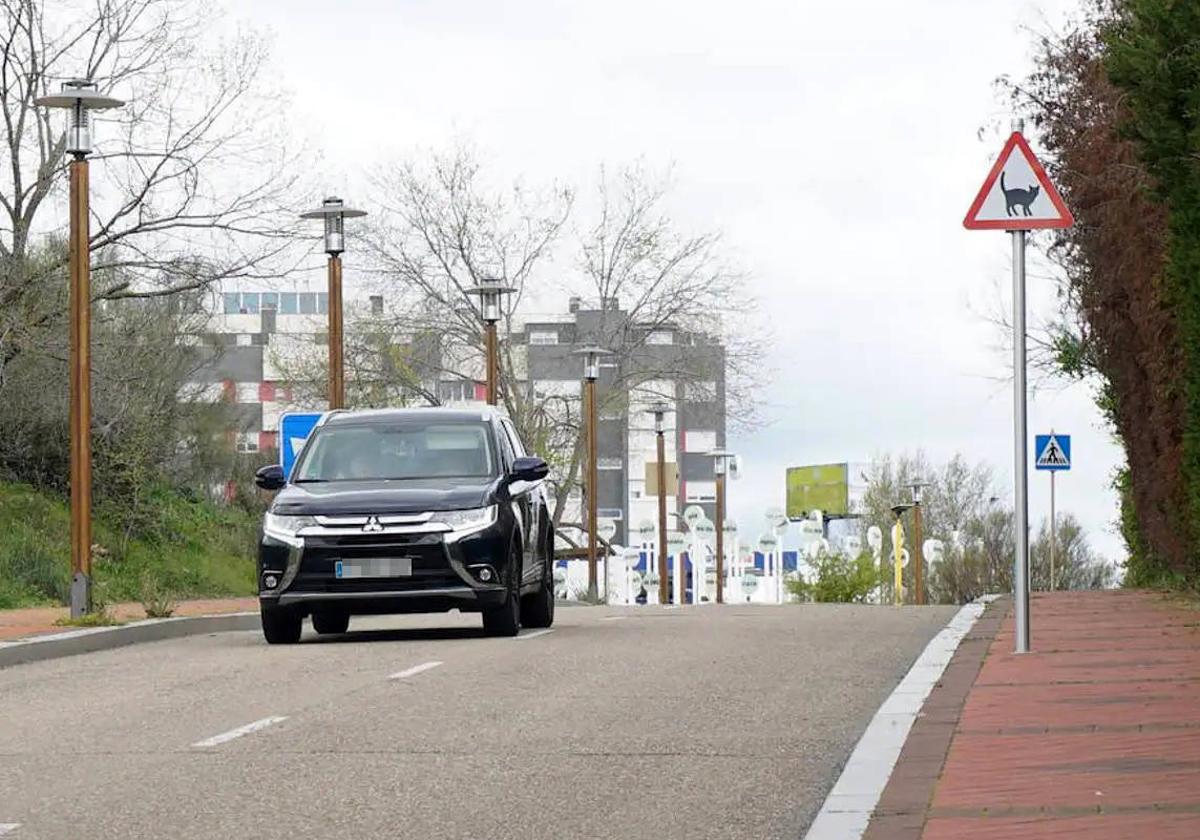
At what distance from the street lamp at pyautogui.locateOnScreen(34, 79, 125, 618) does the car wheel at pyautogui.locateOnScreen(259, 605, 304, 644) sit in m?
3.25

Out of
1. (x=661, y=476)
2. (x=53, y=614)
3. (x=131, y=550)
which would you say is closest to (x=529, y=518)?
(x=53, y=614)

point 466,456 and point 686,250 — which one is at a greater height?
point 686,250

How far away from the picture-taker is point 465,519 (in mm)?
19953

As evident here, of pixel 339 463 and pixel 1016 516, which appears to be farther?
pixel 339 463

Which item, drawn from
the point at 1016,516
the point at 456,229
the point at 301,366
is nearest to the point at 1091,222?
the point at 1016,516

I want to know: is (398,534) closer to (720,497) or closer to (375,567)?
(375,567)

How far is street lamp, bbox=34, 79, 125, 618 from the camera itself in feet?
74.8

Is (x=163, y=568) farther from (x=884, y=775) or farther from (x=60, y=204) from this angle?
(x=884, y=775)

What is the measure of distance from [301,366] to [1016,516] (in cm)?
5765

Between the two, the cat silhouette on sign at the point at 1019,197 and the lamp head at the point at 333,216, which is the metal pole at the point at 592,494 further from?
the cat silhouette on sign at the point at 1019,197

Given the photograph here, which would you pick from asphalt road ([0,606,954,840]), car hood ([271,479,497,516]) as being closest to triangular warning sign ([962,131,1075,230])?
asphalt road ([0,606,954,840])

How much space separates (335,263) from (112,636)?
1271cm

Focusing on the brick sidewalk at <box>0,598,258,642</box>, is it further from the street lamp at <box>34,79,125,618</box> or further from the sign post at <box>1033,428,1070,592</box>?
the sign post at <box>1033,428,1070,592</box>

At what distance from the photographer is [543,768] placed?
33.6 feet
